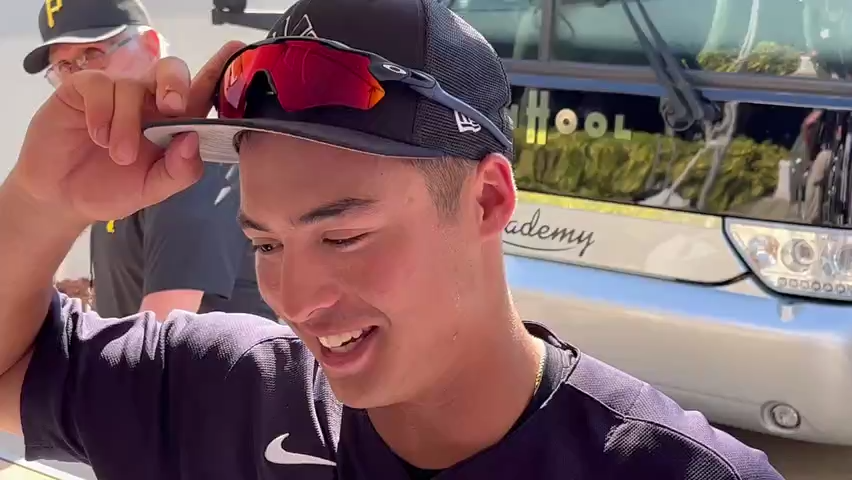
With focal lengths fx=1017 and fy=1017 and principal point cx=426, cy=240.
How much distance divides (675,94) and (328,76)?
250 centimetres

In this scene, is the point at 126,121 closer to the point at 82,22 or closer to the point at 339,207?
the point at 339,207

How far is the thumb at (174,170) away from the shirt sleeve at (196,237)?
3.19ft

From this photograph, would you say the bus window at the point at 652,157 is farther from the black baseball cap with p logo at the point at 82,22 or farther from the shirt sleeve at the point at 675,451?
the shirt sleeve at the point at 675,451

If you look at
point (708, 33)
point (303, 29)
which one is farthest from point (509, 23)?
point (303, 29)

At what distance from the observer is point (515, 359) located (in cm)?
150

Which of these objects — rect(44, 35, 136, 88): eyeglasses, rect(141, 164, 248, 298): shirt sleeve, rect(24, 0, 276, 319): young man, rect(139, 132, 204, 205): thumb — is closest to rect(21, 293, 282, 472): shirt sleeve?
rect(139, 132, 204, 205): thumb

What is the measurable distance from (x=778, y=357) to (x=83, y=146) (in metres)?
2.53

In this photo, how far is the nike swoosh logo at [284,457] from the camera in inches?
59.4

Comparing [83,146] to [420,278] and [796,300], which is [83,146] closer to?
[420,278]

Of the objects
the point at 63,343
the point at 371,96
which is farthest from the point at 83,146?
the point at 371,96

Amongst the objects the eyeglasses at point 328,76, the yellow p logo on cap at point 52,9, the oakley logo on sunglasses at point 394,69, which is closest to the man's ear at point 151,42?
the yellow p logo on cap at point 52,9

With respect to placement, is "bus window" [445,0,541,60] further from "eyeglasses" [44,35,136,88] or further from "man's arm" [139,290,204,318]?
"man's arm" [139,290,204,318]

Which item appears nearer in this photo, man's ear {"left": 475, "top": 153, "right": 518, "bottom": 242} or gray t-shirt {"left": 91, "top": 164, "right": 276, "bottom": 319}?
man's ear {"left": 475, "top": 153, "right": 518, "bottom": 242}

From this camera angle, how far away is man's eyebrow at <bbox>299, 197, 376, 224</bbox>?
134 cm
